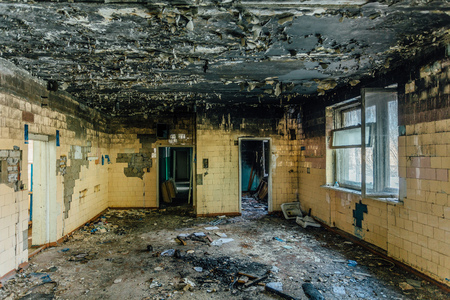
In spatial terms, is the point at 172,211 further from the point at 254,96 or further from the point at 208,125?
the point at 254,96

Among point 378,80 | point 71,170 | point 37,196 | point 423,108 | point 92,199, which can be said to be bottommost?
point 92,199

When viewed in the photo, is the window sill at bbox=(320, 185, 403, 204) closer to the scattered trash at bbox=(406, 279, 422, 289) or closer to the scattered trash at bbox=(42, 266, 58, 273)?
the scattered trash at bbox=(406, 279, 422, 289)

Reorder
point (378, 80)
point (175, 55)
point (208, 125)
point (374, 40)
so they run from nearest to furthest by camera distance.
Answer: point (374, 40), point (175, 55), point (378, 80), point (208, 125)

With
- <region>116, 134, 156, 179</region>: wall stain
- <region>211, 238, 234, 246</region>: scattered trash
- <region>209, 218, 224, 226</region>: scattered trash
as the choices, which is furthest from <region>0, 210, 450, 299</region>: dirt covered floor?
<region>116, 134, 156, 179</region>: wall stain

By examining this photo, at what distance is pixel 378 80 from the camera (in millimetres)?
4141

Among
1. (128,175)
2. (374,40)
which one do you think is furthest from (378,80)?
(128,175)

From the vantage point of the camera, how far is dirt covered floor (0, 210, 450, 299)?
3.05 m

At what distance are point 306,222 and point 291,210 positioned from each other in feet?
2.90

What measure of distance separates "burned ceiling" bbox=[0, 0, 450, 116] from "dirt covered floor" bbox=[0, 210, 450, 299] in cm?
301

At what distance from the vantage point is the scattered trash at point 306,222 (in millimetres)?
5691

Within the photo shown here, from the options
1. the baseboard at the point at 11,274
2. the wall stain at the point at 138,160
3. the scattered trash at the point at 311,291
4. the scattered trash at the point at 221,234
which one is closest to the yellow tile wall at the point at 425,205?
the scattered trash at the point at 311,291

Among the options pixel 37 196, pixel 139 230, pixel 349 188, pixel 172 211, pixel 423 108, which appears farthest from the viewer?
pixel 172 211

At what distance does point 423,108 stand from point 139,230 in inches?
225

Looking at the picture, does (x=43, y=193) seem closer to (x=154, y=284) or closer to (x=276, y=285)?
(x=154, y=284)
